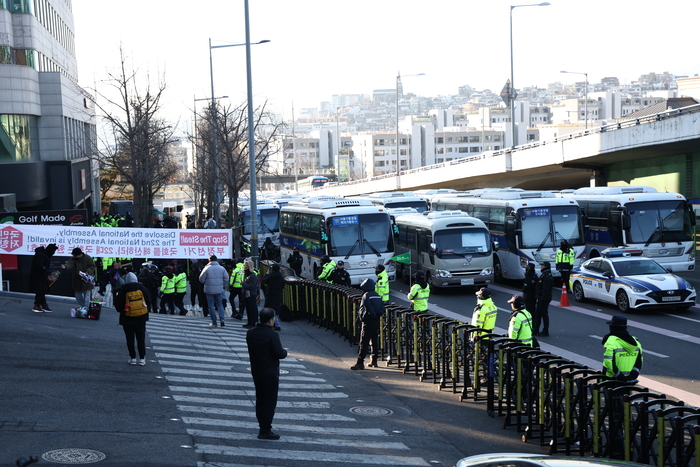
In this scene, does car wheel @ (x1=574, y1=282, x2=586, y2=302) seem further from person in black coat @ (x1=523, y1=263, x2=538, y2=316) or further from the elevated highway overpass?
the elevated highway overpass

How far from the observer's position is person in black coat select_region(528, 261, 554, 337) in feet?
54.9

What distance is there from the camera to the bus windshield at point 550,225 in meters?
25.8

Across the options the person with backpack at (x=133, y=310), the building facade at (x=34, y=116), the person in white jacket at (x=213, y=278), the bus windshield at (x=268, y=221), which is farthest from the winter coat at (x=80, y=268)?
the bus windshield at (x=268, y=221)

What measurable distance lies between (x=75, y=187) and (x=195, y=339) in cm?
2989

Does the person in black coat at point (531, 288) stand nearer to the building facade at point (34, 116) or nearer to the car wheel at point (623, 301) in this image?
the car wheel at point (623, 301)

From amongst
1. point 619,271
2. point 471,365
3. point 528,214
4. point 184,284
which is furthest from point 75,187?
point 471,365

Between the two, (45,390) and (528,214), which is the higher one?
(528,214)

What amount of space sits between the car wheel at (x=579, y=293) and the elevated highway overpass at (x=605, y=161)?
15.2 metres

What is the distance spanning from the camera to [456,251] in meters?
25.0

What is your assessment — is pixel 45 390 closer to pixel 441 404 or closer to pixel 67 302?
pixel 441 404

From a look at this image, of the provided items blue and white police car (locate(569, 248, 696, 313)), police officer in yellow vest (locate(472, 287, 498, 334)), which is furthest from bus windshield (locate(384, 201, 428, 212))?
police officer in yellow vest (locate(472, 287, 498, 334))

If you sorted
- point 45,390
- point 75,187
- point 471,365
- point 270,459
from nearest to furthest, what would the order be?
point 270,459 → point 45,390 → point 471,365 → point 75,187

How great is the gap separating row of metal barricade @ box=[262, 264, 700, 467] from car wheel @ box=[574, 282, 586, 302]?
9157mm

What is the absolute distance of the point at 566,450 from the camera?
29.9 feet
